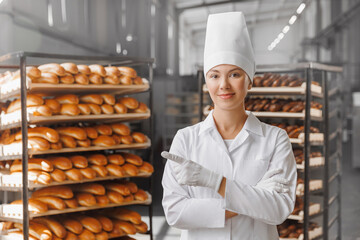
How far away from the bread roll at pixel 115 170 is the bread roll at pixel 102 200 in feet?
0.61

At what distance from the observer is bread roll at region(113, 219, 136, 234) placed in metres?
3.11

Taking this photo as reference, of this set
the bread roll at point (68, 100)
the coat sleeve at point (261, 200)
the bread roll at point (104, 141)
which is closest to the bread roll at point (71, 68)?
the bread roll at point (68, 100)

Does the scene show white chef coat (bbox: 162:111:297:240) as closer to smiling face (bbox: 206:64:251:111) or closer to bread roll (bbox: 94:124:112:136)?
smiling face (bbox: 206:64:251:111)

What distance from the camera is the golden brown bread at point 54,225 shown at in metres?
2.85

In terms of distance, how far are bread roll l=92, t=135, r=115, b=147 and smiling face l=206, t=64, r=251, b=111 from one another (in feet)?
5.90

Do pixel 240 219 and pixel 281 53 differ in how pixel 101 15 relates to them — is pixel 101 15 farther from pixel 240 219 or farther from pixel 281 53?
pixel 240 219

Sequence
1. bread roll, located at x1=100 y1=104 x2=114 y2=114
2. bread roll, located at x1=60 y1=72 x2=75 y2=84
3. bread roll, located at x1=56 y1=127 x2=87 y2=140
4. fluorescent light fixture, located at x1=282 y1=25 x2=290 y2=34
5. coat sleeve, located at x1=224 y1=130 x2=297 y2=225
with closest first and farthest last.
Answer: coat sleeve, located at x1=224 y1=130 x2=297 y2=225, bread roll, located at x1=60 y1=72 x2=75 y2=84, bread roll, located at x1=56 y1=127 x2=87 y2=140, bread roll, located at x1=100 y1=104 x2=114 y2=114, fluorescent light fixture, located at x1=282 y1=25 x2=290 y2=34

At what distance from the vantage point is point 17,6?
12.8ft

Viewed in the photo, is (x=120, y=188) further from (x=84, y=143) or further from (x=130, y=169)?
(x=84, y=143)

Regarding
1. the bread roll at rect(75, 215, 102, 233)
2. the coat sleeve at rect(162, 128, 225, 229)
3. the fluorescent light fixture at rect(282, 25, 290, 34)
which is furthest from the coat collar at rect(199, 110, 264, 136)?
the fluorescent light fixture at rect(282, 25, 290, 34)

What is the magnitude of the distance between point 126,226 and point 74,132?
→ 86cm

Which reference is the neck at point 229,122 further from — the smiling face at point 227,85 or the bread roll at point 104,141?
the bread roll at point 104,141

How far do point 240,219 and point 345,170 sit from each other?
7415mm

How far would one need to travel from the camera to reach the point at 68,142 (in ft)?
9.53
